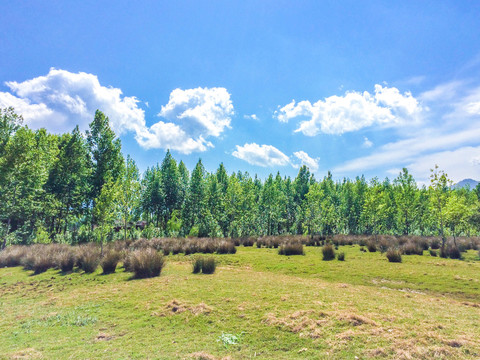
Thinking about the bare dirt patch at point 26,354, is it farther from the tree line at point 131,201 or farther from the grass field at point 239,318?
the tree line at point 131,201

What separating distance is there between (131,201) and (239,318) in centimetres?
2127

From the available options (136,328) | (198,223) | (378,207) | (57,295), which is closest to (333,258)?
(136,328)

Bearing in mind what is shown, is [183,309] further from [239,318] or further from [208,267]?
[208,267]

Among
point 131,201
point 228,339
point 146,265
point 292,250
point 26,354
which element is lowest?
point 26,354

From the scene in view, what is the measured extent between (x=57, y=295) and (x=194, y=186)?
4074 centimetres

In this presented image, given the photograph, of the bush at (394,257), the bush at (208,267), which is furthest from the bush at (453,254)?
the bush at (208,267)

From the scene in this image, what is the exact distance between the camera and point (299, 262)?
1677cm

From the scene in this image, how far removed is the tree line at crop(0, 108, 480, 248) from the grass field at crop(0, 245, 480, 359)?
1244 centimetres

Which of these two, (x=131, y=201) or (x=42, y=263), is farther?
(x=131, y=201)

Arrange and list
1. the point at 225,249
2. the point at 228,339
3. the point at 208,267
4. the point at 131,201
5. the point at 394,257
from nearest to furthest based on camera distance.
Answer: the point at 228,339 < the point at 208,267 < the point at 394,257 < the point at 225,249 < the point at 131,201

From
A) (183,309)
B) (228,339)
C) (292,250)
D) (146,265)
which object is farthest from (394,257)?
(146,265)

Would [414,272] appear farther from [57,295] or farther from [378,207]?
[378,207]

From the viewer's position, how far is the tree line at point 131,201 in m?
24.6

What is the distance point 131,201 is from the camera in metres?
24.9
